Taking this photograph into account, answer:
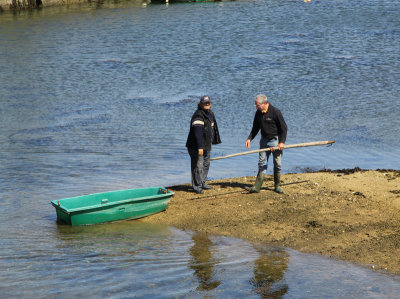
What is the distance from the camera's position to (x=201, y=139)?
39.0 ft

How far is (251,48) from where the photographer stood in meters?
29.6

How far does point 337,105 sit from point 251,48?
10.3 metres

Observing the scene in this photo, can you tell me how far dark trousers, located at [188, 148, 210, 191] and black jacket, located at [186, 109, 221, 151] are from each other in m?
0.16

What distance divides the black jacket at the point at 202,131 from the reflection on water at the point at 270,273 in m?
3.00

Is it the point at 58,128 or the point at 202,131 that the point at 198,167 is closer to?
the point at 202,131

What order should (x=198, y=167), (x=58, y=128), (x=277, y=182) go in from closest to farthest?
(x=277, y=182) → (x=198, y=167) → (x=58, y=128)

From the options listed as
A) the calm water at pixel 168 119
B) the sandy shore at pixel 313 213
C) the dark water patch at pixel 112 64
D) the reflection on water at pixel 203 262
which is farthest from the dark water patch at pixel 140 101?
the reflection on water at pixel 203 262

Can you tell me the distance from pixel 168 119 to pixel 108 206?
8.63 metres

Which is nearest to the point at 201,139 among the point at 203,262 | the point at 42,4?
the point at 203,262

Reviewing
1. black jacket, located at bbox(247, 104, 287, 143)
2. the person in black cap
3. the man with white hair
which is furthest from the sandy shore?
Answer: black jacket, located at bbox(247, 104, 287, 143)

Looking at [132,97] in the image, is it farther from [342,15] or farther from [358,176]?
[342,15]

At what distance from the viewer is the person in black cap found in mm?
11875

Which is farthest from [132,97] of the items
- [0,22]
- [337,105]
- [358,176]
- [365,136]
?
[0,22]

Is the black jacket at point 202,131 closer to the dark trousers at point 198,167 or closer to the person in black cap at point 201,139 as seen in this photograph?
the person in black cap at point 201,139
